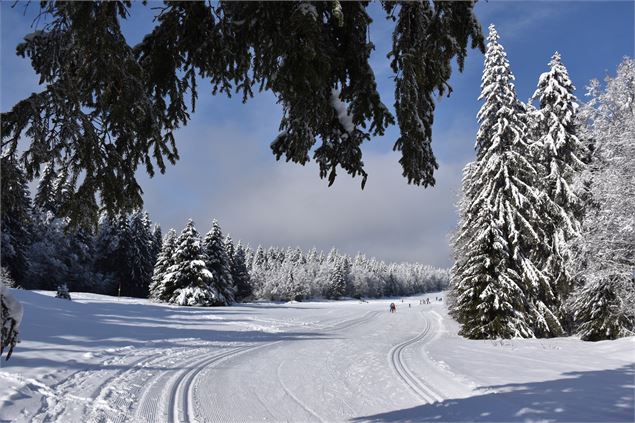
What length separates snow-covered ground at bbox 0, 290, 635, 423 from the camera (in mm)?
6766

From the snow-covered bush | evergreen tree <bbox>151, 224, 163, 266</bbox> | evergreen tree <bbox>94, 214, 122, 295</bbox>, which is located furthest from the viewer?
evergreen tree <bbox>151, 224, 163, 266</bbox>

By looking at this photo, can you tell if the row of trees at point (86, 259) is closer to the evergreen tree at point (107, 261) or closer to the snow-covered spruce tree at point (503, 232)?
the evergreen tree at point (107, 261)

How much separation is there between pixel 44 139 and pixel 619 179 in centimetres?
1649

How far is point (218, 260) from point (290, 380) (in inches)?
1439

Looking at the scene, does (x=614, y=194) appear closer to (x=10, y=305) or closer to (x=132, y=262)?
(x=10, y=305)

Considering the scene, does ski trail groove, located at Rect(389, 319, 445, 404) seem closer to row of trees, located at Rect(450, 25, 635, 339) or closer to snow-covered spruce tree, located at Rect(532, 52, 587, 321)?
row of trees, located at Rect(450, 25, 635, 339)

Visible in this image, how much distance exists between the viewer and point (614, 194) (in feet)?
47.0


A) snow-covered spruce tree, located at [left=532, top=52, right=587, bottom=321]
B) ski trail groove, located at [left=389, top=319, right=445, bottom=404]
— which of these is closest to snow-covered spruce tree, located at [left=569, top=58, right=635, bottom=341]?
snow-covered spruce tree, located at [left=532, top=52, right=587, bottom=321]

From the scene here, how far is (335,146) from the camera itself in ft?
13.6

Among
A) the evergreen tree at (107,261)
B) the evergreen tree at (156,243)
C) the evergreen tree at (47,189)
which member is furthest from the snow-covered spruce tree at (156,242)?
the evergreen tree at (47,189)

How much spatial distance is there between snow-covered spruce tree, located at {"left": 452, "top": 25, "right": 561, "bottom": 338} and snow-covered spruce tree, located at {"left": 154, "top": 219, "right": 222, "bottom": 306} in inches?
967

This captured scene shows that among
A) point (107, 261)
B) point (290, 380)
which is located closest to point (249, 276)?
point (107, 261)

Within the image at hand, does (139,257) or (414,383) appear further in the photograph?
(139,257)

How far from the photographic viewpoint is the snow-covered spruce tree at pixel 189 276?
128ft
